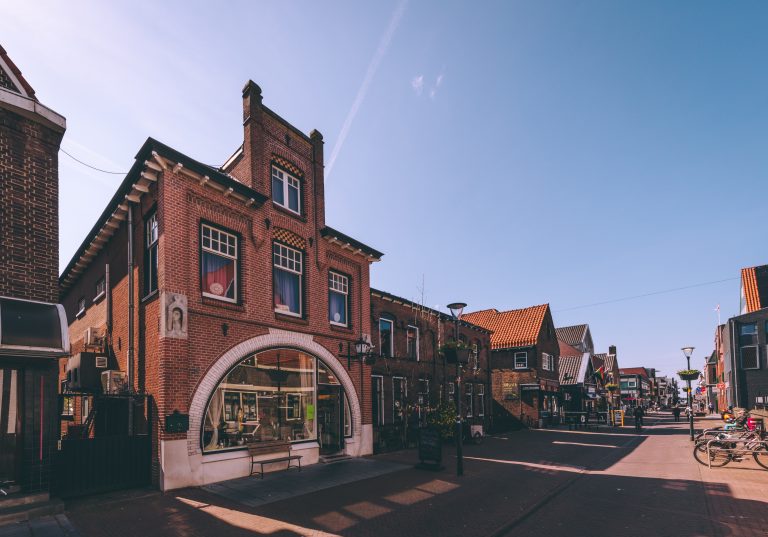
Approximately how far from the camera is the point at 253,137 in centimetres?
1468

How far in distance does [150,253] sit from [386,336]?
11254 millimetres

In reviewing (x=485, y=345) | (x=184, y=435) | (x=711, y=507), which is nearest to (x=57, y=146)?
(x=184, y=435)

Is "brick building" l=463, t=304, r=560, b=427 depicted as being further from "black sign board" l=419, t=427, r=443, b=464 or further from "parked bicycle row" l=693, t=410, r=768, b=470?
"black sign board" l=419, t=427, r=443, b=464

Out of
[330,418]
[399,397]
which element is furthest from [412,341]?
[330,418]

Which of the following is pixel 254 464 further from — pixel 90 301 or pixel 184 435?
pixel 90 301

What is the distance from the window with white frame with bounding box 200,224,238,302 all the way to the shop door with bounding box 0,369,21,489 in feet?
14.7

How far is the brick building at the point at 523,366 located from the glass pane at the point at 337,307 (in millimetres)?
17250

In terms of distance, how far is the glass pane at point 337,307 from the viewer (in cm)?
1717

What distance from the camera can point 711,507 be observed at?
9.70m

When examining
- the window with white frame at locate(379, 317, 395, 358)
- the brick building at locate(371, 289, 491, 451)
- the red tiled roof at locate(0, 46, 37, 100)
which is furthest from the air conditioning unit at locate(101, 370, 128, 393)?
the window with white frame at locate(379, 317, 395, 358)

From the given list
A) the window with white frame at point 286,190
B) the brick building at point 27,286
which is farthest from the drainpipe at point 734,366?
the brick building at point 27,286

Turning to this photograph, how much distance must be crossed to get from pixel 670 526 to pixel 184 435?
1031cm

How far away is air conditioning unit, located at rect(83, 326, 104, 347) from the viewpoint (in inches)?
570

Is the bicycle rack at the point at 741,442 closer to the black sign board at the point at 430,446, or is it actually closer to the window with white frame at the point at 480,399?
the black sign board at the point at 430,446
